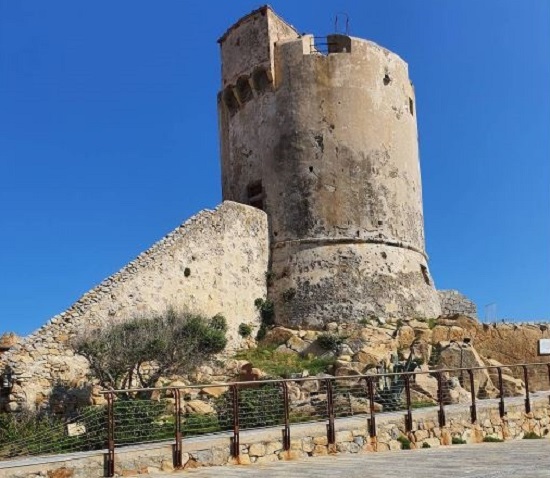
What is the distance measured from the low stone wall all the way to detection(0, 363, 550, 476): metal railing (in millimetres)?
113

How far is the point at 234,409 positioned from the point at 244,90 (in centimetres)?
1645

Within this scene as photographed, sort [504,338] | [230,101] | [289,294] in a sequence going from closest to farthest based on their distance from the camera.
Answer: [504,338]
[289,294]
[230,101]

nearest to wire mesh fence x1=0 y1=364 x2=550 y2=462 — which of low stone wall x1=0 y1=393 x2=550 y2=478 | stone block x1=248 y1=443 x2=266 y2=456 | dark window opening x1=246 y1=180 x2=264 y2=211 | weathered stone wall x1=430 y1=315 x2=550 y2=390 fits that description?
low stone wall x1=0 y1=393 x2=550 y2=478

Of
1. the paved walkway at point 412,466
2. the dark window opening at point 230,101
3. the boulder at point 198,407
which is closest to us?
the paved walkway at point 412,466

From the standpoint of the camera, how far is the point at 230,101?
24375mm

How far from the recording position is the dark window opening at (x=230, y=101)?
24125mm

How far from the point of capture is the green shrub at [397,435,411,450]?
426 inches

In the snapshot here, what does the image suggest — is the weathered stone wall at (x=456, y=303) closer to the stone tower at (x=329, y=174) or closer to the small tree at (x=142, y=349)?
the stone tower at (x=329, y=174)

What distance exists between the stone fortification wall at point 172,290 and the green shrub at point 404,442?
703 cm

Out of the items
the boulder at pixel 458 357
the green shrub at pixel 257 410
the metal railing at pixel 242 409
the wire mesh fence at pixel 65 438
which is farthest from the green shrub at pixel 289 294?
the wire mesh fence at pixel 65 438

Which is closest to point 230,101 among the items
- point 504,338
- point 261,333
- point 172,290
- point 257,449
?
point 261,333

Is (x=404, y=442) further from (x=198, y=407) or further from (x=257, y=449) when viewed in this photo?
(x=198, y=407)

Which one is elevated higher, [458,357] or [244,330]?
[244,330]

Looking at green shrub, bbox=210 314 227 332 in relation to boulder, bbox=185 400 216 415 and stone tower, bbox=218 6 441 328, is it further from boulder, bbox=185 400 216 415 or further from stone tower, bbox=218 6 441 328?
boulder, bbox=185 400 216 415
